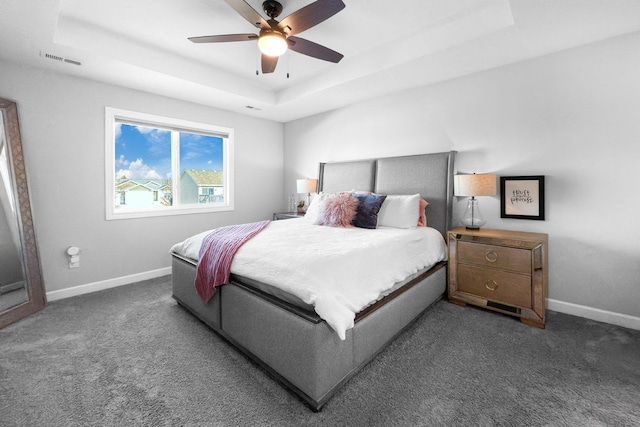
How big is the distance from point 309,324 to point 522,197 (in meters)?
2.53

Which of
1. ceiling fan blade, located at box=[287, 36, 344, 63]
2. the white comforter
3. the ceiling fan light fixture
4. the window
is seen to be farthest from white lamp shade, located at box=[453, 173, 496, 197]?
the window

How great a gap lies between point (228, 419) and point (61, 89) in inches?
142

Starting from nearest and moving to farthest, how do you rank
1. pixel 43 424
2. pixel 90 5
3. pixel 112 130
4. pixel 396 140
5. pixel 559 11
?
pixel 43 424 < pixel 559 11 < pixel 90 5 < pixel 112 130 < pixel 396 140

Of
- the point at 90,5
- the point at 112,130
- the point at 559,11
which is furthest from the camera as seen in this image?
the point at 112,130

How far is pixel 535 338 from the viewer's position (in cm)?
219

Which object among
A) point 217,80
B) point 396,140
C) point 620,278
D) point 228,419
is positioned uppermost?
point 217,80

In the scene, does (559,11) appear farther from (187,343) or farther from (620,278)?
(187,343)

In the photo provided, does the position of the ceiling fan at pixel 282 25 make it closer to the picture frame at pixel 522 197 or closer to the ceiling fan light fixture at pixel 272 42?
the ceiling fan light fixture at pixel 272 42

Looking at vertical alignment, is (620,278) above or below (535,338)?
above

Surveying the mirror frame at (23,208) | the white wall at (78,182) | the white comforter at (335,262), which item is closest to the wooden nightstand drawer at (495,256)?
the white comforter at (335,262)

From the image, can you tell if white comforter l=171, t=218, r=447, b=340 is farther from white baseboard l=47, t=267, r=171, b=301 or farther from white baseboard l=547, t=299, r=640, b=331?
white baseboard l=47, t=267, r=171, b=301

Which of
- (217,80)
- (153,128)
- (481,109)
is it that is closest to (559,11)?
(481,109)

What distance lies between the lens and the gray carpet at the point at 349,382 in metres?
1.45

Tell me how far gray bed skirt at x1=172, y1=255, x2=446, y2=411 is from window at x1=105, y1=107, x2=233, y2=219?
1916mm
